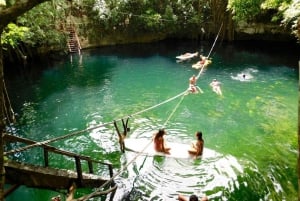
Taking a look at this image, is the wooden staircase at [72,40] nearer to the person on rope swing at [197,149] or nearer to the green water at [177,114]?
the green water at [177,114]

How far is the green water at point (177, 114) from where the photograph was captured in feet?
29.1

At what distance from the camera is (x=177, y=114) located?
13812 mm

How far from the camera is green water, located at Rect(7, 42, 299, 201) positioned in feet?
29.1

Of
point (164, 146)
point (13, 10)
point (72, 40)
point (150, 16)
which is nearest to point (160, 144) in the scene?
point (164, 146)

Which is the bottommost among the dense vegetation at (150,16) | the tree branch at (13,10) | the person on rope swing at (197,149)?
the person on rope swing at (197,149)

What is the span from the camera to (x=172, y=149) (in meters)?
→ 10.0

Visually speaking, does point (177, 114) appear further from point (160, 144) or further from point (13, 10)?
point (13, 10)

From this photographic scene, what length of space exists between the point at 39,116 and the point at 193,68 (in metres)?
10.1

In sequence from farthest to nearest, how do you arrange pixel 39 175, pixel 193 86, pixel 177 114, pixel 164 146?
1. pixel 193 86
2. pixel 177 114
3. pixel 164 146
4. pixel 39 175

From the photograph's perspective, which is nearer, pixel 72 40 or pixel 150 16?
pixel 72 40

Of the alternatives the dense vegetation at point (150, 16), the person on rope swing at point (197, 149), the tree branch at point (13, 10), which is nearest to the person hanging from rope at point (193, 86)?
the person on rope swing at point (197, 149)

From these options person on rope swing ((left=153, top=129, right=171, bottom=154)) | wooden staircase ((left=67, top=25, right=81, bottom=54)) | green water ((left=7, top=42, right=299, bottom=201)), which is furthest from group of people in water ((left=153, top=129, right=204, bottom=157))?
wooden staircase ((left=67, top=25, right=81, bottom=54))

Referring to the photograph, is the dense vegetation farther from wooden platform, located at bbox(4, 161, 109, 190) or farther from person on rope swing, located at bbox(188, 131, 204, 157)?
wooden platform, located at bbox(4, 161, 109, 190)

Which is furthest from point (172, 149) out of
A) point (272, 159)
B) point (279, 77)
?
point (279, 77)
